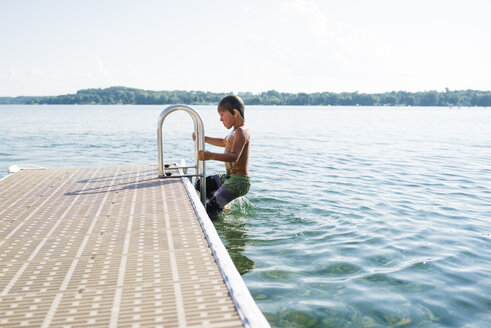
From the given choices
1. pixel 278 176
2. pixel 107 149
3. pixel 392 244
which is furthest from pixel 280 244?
pixel 107 149

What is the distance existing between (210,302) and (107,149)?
1763 centimetres

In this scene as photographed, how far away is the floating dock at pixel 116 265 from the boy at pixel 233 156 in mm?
740

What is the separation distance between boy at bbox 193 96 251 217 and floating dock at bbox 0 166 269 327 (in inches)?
29.1

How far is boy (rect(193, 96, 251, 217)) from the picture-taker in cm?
555

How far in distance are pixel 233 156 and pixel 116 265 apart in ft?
8.44

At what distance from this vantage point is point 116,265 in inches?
124

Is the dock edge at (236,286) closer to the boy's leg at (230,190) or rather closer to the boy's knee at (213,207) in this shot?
the boy's leg at (230,190)

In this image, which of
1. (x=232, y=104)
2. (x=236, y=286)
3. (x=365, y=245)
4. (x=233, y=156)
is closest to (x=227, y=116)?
(x=232, y=104)

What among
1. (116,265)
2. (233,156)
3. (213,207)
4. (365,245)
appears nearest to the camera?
(116,265)

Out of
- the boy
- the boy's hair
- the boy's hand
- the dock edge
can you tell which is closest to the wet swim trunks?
the boy

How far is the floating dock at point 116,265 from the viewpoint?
241 cm

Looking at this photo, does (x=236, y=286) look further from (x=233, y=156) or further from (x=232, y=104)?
(x=232, y=104)

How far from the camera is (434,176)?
1173cm

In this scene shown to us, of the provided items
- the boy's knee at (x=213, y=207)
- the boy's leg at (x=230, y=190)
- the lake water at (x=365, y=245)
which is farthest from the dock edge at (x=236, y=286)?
the boy's knee at (x=213, y=207)
